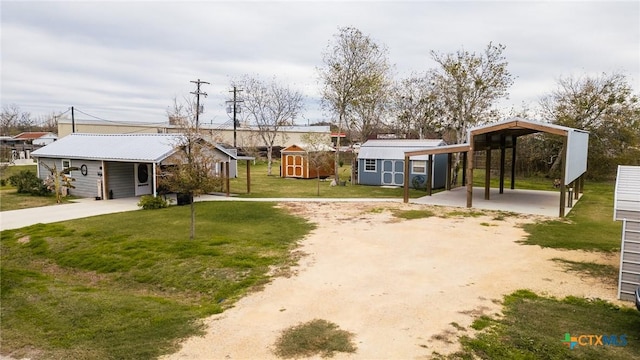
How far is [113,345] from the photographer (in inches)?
229

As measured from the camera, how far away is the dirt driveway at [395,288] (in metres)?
5.66

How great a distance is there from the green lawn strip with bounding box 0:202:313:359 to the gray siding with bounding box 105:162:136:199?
5515 millimetres

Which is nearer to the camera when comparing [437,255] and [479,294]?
[479,294]

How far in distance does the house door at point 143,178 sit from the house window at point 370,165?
501 inches

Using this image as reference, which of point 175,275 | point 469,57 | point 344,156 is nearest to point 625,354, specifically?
point 175,275

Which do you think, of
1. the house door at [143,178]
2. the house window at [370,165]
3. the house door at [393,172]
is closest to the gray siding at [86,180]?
the house door at [143,178]

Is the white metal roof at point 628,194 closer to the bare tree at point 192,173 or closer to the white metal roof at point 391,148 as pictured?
the bare tree at point 192,173

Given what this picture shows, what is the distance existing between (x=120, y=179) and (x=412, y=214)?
46.3ft

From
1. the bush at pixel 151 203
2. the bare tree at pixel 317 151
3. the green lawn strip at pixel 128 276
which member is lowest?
the green lawn strip at pixel 128 276

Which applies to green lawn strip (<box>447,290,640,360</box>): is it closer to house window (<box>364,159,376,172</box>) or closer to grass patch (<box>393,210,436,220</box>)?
grass patch (<box>393,210,436,220</box>)

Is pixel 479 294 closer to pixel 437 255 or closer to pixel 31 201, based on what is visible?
pixel 437 255

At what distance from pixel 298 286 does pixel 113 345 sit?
3273mm

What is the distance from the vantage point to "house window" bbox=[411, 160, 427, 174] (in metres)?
23.9

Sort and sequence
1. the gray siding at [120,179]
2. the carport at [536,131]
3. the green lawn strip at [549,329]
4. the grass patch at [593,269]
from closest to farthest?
the green lawn strip at [549,329], the grass patch at [593,269], the carport at [536,131], the gray siding at [120,179]
